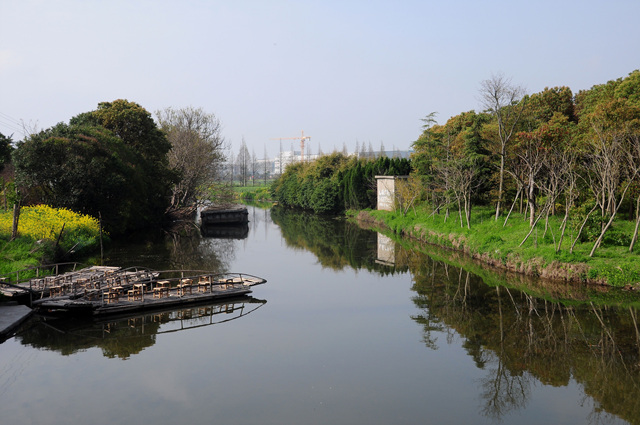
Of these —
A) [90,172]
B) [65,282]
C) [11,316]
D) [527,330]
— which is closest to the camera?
[527,330]

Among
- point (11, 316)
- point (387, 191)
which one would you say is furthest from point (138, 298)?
point (387, 191)

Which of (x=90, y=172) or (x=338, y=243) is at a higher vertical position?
(x=90, y=172)

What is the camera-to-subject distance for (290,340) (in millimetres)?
17656

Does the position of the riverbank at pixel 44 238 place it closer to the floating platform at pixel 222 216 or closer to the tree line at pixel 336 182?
the floating platform at pixel 222 216

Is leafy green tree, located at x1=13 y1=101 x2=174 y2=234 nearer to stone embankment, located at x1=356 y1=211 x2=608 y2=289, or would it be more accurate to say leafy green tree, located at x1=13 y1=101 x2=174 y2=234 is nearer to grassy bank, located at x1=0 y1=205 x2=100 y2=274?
grassy bank, located at x1=0 y1=205 x2=100 y2=274

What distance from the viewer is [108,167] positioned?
1561 inches

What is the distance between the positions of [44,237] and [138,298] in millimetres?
11498

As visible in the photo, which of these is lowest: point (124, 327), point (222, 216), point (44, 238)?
point (124, 327)

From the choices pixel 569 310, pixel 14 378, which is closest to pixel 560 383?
pixel 569 310

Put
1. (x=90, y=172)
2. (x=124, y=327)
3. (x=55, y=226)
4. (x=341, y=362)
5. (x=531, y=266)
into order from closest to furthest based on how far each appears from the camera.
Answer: (x=341, y=362) → (x=124, y=327) → (x=531, y=266) → (x=55, y=226) → (x=90, y=172)

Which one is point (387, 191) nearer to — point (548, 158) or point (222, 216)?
point (222, 216)

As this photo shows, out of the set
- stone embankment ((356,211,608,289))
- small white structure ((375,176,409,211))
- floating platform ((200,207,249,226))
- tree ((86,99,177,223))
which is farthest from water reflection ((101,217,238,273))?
small white structure ((375,176,409,211))

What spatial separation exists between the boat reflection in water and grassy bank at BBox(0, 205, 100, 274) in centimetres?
632

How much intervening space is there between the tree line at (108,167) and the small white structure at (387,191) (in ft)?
66.8
